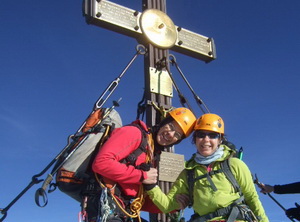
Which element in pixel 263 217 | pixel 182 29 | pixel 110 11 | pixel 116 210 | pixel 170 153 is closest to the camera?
pixel 263 217

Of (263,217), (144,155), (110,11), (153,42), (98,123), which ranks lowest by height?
(263,217)

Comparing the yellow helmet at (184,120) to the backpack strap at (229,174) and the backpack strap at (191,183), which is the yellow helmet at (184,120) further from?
the backpack strap at (229,174)

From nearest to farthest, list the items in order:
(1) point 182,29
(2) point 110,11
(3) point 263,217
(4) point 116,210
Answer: (3) point 263,217
(4) point 116,210
(2) point 110,11
(1) point 182,29

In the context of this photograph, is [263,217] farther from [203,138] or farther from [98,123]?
[98,123]

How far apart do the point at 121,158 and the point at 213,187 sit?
45.8 inches

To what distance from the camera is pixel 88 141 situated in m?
4.55

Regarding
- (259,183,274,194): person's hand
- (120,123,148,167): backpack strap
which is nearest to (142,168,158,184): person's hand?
(120,123,148,167): backpack strap

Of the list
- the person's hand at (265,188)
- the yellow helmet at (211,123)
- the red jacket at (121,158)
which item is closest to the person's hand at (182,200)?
the red jacket at (121,158)

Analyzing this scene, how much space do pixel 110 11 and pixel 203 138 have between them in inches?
163

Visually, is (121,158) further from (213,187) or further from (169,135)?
(213,187)

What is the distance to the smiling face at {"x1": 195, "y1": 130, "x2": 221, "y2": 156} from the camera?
4439 mm

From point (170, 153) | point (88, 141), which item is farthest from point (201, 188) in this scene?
point (170, 153)

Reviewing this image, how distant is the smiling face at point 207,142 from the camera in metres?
4.44

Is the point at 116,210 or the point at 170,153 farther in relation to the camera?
the point at 170,153
